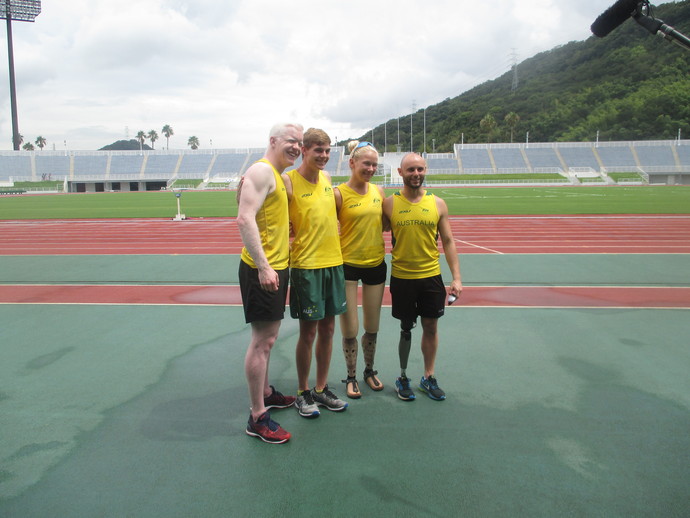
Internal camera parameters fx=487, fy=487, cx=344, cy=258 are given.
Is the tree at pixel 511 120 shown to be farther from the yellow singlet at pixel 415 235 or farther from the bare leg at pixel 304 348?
the bare leg at pixel 304 348

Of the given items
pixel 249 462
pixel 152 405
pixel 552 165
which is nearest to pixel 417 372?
pixel 249 462

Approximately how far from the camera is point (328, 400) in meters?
3.21

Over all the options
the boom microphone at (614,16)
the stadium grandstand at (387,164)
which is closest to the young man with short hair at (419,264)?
the boom microphone at (614,16)

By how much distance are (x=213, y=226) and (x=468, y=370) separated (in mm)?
12458

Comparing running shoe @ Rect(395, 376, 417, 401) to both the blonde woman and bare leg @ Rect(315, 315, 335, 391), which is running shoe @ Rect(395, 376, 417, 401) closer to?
the blonde woman

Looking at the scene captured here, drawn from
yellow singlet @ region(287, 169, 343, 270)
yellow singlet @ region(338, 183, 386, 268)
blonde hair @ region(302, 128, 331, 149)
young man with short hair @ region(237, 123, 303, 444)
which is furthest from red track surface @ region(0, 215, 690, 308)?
blonde hair @ region(302, 128, 331, 149)

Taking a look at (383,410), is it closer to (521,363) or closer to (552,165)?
(521,363)

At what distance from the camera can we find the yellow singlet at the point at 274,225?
280cm

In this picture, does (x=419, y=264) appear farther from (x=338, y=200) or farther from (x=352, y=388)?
(x=352, y=388)

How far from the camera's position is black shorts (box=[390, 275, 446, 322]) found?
340 cm

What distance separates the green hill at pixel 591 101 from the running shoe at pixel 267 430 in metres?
81.7

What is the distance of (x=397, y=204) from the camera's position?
11.3 ft

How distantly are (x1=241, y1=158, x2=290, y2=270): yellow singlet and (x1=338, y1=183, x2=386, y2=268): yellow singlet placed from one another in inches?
22.1

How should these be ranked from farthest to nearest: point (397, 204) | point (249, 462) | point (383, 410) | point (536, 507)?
point (397, 204) < point (383, 410) < point (249, 462) < point (536, 507)
